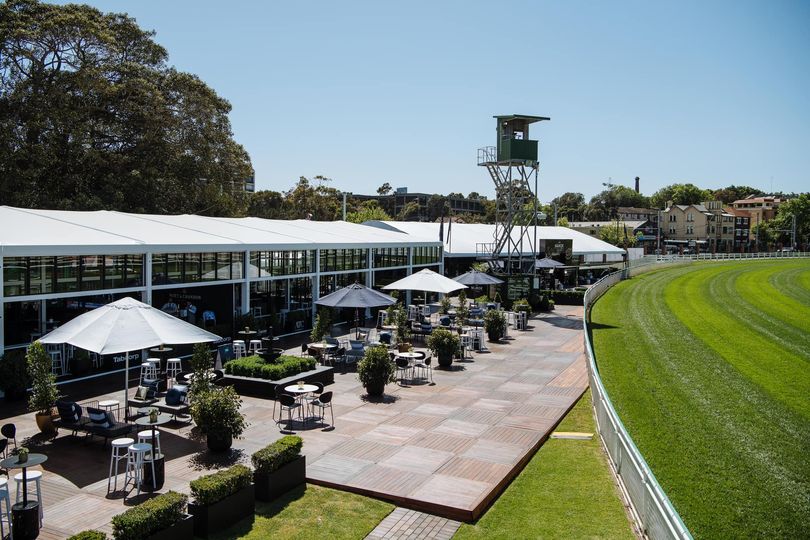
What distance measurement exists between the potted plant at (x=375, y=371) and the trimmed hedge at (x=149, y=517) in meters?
7.53

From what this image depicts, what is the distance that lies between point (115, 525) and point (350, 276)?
78.1 ft

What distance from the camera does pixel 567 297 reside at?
121 feet

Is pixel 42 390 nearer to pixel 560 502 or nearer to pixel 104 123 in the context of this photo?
pixel 560 502

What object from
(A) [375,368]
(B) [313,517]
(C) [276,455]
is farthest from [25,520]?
(A) [375,368]

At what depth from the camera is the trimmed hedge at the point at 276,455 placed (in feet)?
29.4

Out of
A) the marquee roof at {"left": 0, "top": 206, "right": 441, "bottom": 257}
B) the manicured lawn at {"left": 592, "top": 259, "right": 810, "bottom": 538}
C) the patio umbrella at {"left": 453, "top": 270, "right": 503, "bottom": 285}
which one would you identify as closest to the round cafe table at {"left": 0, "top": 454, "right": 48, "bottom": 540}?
the marquee roof at {"left": 0, "top": 206, "right": 441, "bottom": 257}

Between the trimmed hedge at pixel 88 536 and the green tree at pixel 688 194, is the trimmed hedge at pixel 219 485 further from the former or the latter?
the green tree at pixel 688 194

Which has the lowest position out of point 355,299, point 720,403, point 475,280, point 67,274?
point 720,403

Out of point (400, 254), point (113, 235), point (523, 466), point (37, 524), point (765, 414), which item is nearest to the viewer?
point (37, 524)

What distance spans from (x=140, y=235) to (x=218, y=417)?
404 inches

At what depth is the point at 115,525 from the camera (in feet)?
21.5

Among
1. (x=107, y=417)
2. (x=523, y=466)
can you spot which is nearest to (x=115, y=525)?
(x=107, y=417)

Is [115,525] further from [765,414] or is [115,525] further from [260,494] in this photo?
[765,414]

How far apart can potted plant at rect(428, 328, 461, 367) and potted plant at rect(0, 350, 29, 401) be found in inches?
431
